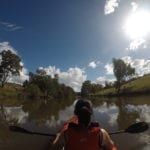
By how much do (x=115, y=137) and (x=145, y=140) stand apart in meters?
1.71

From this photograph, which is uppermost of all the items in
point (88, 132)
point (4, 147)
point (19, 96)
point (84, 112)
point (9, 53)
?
point (9, 53)

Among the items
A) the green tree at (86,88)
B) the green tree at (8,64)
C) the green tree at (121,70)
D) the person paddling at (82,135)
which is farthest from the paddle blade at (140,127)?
the green tree at (86,88)

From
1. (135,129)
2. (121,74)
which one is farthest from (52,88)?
(135,129)

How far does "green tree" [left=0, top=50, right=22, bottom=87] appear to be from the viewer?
8181cm

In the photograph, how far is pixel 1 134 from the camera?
17344mm

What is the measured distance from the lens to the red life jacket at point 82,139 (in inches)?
190

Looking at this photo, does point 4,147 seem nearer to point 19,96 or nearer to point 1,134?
point 1,134

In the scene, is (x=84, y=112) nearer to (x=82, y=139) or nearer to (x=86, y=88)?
(x=82, y=139)

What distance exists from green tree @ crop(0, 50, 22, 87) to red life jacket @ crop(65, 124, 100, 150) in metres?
79.3

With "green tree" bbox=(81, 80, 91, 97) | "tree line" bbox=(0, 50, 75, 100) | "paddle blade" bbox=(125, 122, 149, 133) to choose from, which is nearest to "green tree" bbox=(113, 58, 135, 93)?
"tree line" bbox=(0, 50, 75, 100)

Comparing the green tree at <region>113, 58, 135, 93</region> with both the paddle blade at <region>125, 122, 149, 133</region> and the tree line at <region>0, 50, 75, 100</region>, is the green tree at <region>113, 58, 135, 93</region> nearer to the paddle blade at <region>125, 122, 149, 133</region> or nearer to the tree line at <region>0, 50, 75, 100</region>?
the tree line at <region>0, 50, 75, 100</region>

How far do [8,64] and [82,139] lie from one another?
3143 inches

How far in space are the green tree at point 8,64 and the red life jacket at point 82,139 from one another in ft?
260

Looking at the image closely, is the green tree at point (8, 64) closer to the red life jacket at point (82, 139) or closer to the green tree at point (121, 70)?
the green tree at point (121, 70)
